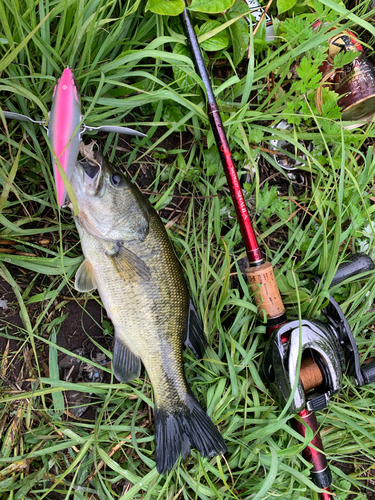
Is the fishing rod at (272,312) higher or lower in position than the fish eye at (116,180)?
lower

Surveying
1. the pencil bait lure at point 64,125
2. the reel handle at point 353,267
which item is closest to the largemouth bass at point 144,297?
the pencil bait lure at point 64,125

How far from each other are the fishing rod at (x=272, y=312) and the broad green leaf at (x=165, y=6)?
0.09 metres

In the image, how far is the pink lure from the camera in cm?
174

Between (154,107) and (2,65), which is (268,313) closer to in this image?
(154,107)

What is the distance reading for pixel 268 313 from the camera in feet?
6.84

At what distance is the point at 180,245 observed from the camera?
2271 mm

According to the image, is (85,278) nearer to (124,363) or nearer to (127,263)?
(127,263)

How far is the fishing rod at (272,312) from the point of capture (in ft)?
6.43

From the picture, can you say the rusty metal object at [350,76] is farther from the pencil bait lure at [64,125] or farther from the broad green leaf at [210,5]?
the pencil bait lure at [64,125]

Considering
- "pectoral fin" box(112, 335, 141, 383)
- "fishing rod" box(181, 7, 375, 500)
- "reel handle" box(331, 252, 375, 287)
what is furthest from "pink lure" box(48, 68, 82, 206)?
"reel handle" box(331, 252, 375, 287)

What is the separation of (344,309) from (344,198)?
31.6 inches

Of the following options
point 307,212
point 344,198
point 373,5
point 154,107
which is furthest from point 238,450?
point 373,5

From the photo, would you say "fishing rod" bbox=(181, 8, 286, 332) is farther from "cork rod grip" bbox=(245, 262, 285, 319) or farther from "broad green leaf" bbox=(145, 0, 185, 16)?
"broad green leaf" bbox=(145, 0, 185, 16)

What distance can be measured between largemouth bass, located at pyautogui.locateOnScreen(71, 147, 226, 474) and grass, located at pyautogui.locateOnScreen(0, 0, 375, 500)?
143mm
